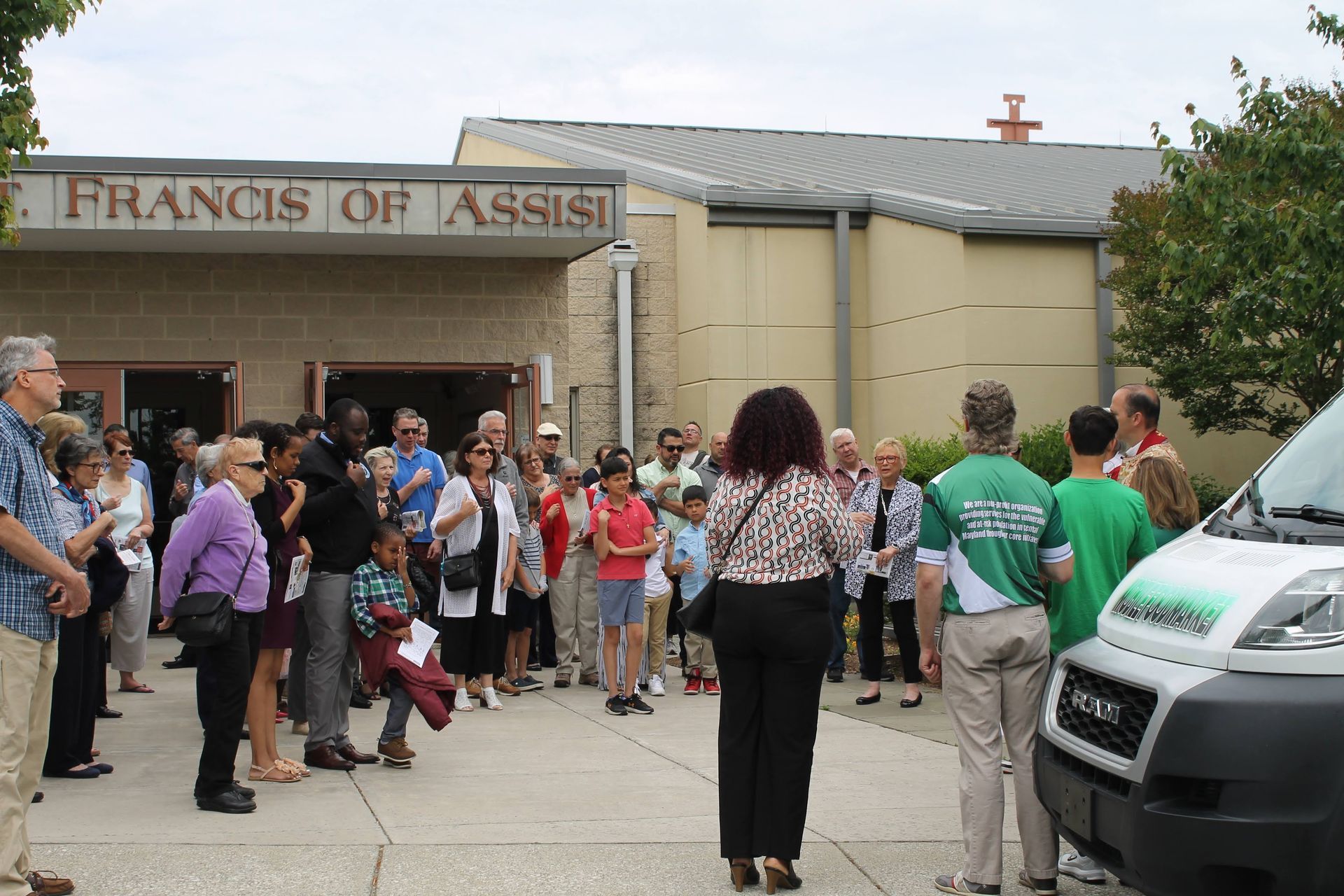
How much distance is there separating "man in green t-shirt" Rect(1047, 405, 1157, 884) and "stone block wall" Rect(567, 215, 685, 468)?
11499 mm

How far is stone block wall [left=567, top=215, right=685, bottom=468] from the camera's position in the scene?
17.1m

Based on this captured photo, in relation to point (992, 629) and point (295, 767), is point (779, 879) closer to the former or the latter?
point (992, 629)

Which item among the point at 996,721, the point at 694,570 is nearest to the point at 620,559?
the point at 694,570

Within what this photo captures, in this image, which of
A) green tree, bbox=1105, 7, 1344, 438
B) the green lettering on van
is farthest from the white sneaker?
green tree, bbox=1105, 7, 1344, 438

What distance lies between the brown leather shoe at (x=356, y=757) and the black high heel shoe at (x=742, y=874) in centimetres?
303

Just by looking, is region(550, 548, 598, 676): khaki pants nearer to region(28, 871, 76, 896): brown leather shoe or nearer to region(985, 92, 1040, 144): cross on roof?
region(28, 871, 76, 896): brown leather shoe

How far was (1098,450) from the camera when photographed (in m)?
5.45

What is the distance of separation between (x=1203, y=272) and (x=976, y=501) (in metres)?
7.84

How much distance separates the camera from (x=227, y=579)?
6.33 m

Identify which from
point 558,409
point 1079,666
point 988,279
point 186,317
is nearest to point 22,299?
point 186,317

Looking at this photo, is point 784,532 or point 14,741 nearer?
point 14,741

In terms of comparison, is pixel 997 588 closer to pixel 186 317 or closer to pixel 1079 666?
pixel 1079 666

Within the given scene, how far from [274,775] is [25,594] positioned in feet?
8.26

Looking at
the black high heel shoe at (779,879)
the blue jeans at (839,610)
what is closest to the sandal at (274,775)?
the black high heel shoe at (779,879)
